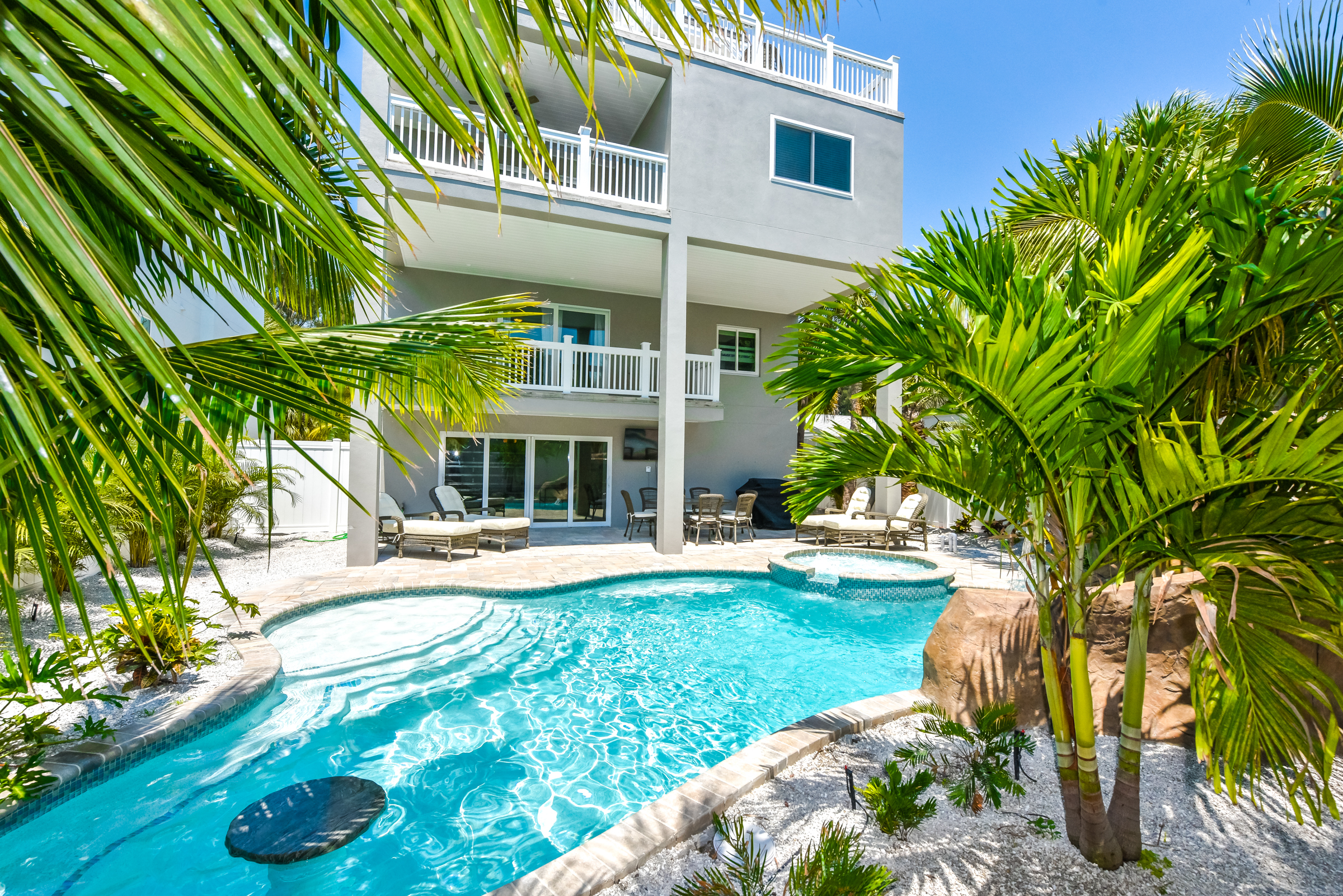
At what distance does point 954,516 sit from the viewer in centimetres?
1409

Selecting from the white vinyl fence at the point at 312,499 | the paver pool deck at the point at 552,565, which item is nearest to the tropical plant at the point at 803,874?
the paver pool deck at the point at 552,565

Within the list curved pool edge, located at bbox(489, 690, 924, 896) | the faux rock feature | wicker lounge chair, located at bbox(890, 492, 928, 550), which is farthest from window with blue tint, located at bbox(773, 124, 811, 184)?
curved pool edge, located at bbox(489, 690, 924, 896)

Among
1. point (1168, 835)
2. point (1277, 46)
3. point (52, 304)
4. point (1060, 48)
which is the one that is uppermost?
point (1060, 48)

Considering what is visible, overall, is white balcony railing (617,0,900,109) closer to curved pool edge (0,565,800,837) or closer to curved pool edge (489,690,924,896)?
curved pool edge (0,565,800,837)

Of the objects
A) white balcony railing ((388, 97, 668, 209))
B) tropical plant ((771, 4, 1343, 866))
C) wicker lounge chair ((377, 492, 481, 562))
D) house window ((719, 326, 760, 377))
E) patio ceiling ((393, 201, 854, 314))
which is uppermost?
white balcony railing ((388, 97, 668, 209))

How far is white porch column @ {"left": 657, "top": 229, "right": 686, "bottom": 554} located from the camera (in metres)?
10.9

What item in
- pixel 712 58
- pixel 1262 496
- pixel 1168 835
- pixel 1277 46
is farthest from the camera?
pixel 712 58

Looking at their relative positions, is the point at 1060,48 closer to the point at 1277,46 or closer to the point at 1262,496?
the point at 1277,46

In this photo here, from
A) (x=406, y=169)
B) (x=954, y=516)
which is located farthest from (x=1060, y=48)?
(x=406, y=169)

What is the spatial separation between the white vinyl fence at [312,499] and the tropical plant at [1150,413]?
482 inches

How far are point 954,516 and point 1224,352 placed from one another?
12.6 metres

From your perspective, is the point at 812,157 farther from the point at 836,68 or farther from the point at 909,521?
the point at 909,521

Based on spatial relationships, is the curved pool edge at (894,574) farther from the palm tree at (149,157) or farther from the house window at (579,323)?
the palm tree at (149,157)

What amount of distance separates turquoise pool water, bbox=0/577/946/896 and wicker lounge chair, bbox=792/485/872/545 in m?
4.36
